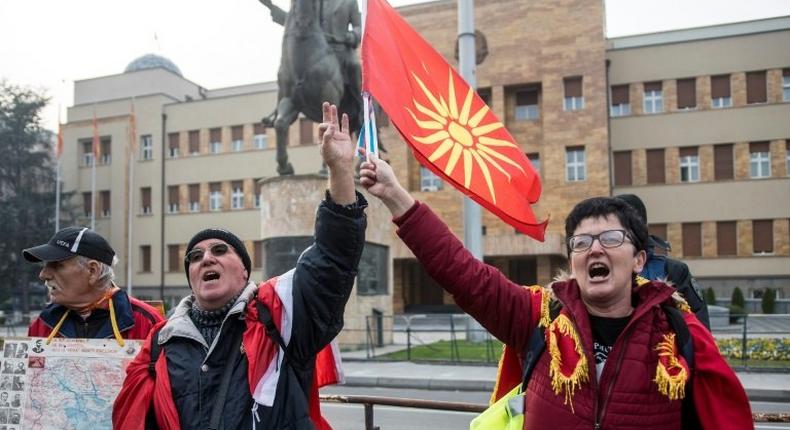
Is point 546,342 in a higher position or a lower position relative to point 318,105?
lower

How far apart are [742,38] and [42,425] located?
141ft

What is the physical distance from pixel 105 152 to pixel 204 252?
2084 inches

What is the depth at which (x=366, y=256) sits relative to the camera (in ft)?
54.0

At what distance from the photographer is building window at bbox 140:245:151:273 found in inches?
1986

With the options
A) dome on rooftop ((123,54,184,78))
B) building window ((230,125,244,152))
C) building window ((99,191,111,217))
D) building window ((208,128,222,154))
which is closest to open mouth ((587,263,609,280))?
building window ((230,125,244,152))

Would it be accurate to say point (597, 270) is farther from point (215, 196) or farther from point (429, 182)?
point (215, 196)

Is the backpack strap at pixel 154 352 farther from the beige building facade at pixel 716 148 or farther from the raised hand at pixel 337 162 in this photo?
the beige building facade at pixel 716 148

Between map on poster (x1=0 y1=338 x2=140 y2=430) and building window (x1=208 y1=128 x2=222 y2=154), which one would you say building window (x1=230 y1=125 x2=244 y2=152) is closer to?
building window (x1=208 y1=128 x2=222 y2=154)

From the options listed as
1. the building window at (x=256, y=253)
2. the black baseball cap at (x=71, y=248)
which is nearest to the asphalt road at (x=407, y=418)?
the black baseball cap at (x=71, y=248)

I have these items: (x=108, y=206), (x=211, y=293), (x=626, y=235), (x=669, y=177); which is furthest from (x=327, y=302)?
(x=108, y=206)

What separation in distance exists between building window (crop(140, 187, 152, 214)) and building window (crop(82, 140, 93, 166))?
15.6ft

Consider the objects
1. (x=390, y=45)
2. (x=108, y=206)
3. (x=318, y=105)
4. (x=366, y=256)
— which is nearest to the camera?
(x=390, y=45)

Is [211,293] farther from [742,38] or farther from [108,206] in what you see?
[108,206]

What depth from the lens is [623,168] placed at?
41.8 metres
